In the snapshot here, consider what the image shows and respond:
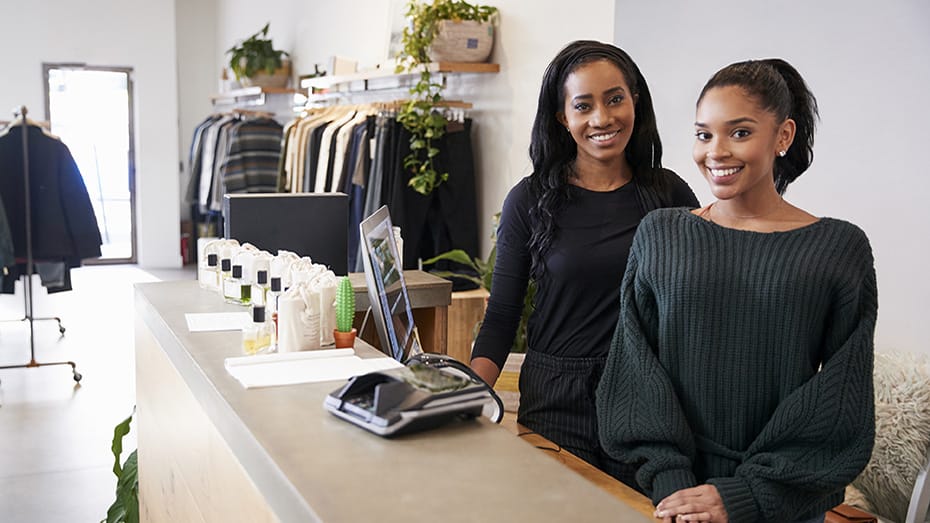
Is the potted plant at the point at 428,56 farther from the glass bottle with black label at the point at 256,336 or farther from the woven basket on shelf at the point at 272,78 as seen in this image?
the woven basket on shelf at the point at 272,78

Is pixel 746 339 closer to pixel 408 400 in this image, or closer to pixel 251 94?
pixel 408 400

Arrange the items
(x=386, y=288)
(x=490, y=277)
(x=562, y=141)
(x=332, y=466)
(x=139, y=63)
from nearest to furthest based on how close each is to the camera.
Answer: (x=332, y=466)
(x=386, y=288)
(x=562, y=141)
(x=490, y=277)
(x=139, y=63)

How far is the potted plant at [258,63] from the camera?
8.74m

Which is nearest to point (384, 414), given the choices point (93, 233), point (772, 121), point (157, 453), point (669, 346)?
point (669, 346)

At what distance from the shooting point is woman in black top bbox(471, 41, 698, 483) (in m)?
2.05

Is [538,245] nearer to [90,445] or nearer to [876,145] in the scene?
[876,145]

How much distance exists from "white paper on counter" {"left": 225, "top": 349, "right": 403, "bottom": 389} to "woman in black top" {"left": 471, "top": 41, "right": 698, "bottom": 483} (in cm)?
37

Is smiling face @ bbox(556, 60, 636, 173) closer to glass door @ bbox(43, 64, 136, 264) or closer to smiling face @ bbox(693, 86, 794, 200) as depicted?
smiling face @ bbox(693, 86, 794, 200)

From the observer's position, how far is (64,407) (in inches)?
212

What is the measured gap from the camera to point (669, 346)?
169 cm

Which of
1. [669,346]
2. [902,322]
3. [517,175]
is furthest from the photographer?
[517,175]

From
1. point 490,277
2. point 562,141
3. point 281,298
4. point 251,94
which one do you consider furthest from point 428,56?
point 251,94

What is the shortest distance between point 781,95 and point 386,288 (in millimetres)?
871

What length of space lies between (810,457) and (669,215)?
0.50 meters
